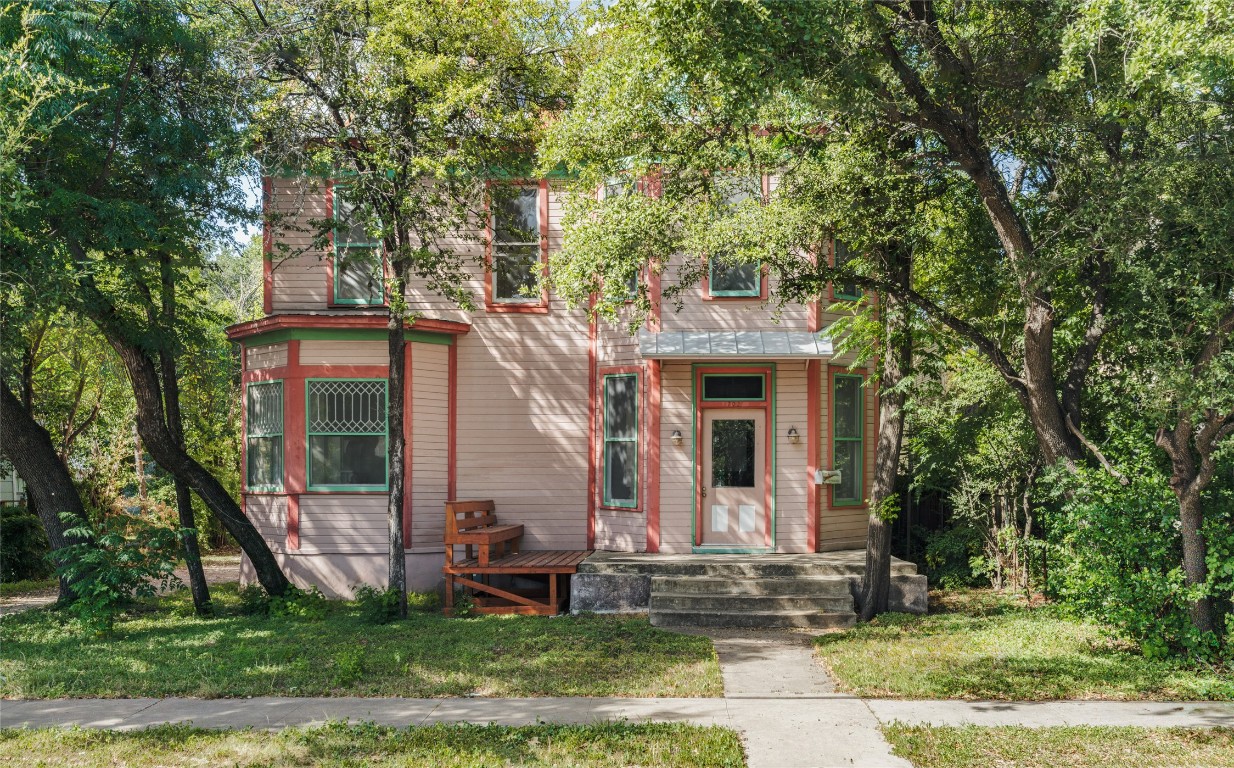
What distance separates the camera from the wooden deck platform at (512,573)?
37.4 ft

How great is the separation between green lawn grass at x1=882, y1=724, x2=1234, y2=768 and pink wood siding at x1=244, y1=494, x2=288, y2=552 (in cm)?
900

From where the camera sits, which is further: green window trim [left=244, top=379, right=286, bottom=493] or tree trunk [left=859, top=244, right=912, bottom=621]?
green window trim [left=244, top=379, right=286, bottom=493]

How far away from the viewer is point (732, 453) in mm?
12508

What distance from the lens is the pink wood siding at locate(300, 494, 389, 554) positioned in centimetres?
1245

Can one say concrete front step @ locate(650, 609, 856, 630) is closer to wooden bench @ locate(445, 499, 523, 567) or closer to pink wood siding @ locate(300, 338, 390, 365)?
wooden bench @ locate(445, 499, 523, 567)

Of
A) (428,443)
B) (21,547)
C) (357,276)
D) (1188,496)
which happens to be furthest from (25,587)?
(1188,496)

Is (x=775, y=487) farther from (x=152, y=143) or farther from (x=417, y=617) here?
(x=152, y=143)

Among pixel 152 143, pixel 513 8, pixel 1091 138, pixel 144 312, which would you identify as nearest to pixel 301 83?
pixel 152 143

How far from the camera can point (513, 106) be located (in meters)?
10.8

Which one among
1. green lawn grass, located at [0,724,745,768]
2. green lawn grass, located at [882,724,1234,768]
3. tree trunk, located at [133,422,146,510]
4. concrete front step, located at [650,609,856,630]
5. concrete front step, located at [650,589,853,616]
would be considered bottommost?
concrete front step, located at [650,609,856,630]

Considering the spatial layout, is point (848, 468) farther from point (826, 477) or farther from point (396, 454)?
point (396, 454)

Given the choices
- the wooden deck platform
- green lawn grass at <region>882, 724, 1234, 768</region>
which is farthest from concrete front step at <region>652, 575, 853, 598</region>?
green lawn grass at <region>882, 724, 1234, 768</region>

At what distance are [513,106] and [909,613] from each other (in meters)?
7.81

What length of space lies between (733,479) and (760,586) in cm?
Result: 197
